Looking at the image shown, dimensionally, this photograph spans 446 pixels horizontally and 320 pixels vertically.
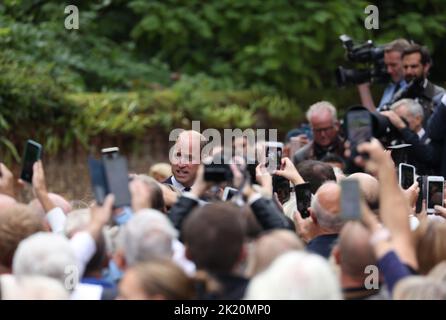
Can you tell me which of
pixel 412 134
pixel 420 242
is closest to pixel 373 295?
pixel 420 242

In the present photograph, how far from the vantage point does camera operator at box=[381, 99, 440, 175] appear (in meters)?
8.05

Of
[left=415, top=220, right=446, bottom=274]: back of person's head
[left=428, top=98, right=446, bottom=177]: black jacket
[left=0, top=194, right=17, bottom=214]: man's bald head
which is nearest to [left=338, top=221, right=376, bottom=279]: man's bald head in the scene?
[left=415, top=220, right=446, bottom=274]: back of person's head

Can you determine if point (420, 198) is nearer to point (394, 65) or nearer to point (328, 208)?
point (328, 208)

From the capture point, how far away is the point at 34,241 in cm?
454

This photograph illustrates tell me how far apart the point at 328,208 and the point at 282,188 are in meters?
1.43

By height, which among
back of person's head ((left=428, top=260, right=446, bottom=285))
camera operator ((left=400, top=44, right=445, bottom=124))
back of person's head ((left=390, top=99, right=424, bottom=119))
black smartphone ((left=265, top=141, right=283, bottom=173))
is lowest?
back of person's head ((left=428, top=260, right=446, bottom=285))

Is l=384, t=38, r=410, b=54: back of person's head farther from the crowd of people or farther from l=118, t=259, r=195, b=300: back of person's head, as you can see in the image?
l=118, t=259, r=195, b=300: back of person's head

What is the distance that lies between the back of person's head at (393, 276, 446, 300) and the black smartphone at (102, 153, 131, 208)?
1.36 meters

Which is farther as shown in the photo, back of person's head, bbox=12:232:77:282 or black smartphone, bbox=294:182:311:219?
black smartphone, bbox=294:182:311:219

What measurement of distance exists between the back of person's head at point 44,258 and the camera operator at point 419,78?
4.81 metres

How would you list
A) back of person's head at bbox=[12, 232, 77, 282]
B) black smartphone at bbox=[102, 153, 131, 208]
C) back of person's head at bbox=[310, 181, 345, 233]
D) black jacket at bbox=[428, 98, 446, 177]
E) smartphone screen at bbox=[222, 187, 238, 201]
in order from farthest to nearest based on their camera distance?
black jacket at bbox=[428, 98, 446, 177]
smartphone screen at bbox=[222, 187, 238, 201]
back of person's head at bbox=[310, 181, 345, 233]
black smartphone at bbox=[102, 153, 131, 208]
back of person's head at bbox=[12, 232, 77, 282]

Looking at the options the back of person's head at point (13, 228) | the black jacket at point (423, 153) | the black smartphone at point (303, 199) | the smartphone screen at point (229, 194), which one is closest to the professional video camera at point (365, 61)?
the black jacket at point (423, 153)
